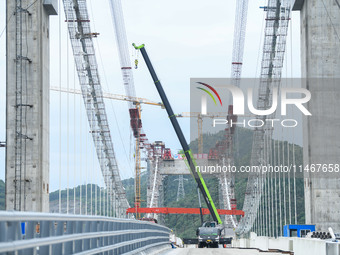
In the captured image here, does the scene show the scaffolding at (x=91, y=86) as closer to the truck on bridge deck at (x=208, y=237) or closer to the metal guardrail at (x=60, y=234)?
the truck on bridge deck at (x=208, y=237)

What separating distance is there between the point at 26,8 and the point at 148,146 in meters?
125

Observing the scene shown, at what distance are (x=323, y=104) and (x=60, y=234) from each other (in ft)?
124

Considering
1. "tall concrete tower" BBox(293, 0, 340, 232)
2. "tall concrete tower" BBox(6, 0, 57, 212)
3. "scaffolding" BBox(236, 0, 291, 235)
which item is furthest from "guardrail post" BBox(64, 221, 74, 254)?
"scaffolding" BBox(236, 0, 291, 235)

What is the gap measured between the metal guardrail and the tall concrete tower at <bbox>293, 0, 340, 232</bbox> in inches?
1079

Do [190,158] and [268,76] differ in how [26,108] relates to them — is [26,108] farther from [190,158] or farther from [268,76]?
[268,76]

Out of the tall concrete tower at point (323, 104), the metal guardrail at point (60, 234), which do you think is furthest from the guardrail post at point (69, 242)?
the tall concrete tower at point (323, 104)

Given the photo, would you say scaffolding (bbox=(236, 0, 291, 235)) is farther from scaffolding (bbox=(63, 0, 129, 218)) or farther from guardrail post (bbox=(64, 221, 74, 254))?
guardrail post (bbox=(64, 221, 74, 254))

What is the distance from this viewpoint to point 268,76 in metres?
98.1

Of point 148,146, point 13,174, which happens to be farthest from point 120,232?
point 148,146

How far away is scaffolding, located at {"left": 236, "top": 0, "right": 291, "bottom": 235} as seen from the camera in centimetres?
8825

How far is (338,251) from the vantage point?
16453 mm

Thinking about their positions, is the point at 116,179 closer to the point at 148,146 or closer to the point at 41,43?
the point at 148,146

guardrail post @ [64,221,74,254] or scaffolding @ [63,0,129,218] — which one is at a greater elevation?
scaffolding @ [63,0,129,218]

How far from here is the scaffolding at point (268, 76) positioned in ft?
290
